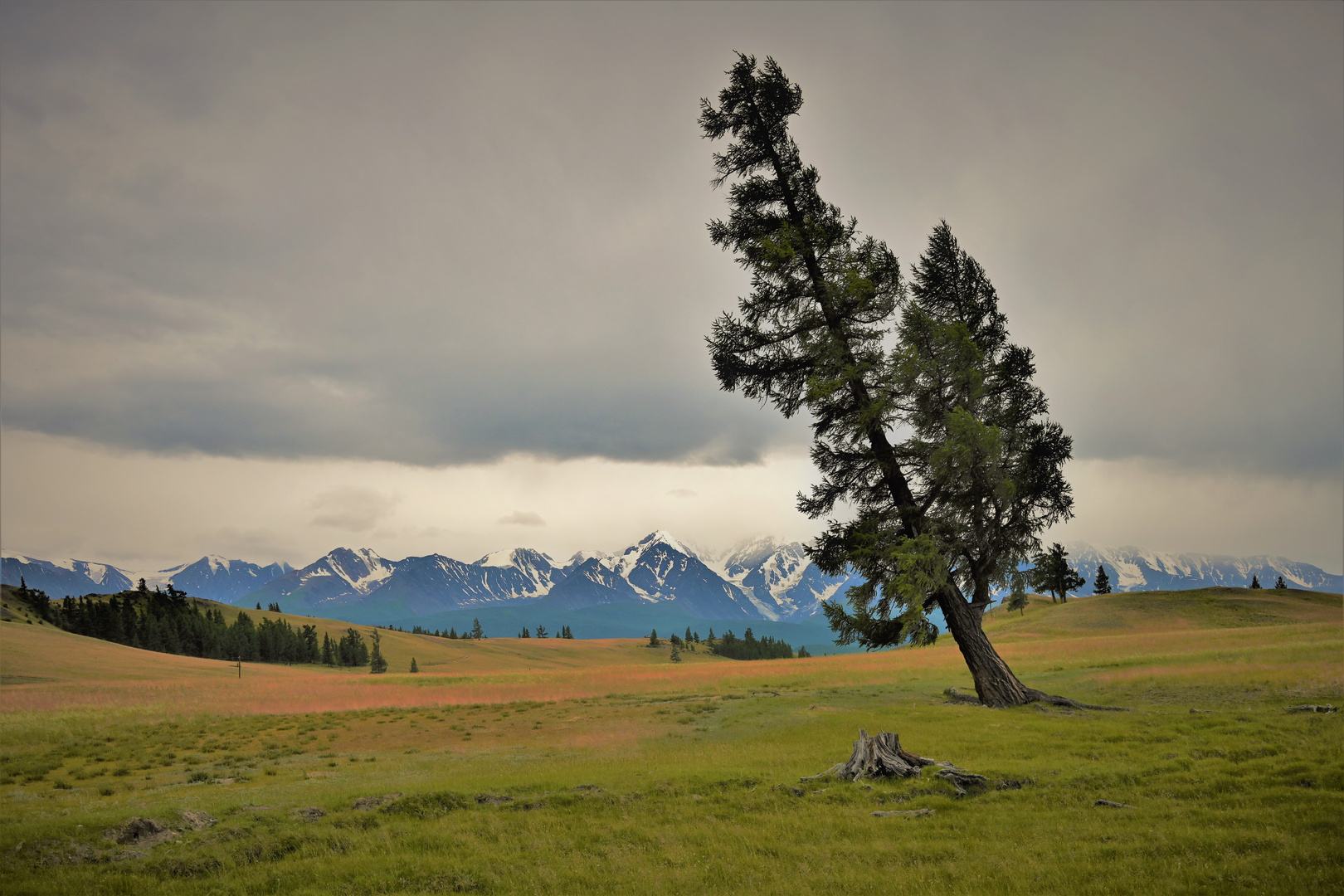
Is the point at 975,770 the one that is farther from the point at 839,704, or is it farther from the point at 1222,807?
the point at 839,704

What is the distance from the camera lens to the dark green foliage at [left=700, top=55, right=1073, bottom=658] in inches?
858

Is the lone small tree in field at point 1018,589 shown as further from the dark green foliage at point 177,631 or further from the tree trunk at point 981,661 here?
the dark green foliage at point 177,631

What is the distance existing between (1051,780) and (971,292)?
20130 millimetres

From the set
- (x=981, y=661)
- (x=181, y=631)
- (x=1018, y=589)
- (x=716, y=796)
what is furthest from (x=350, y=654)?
(x=716, y=796)

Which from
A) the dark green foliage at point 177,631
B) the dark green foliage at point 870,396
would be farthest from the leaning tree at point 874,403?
the dark green foliage at point 177,631

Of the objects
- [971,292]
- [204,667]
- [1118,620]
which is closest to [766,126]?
[971,292]

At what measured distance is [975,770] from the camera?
47.6 feet

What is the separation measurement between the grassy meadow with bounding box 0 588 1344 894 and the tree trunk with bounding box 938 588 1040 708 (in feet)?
3.69

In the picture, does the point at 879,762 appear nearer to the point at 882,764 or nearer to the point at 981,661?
the point at 882,764

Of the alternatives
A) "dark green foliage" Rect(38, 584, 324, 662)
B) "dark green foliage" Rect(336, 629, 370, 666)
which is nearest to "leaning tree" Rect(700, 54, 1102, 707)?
"dark green foliage" Rect(38, 584, 324, 662)

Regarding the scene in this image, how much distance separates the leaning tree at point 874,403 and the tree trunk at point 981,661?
56 mm

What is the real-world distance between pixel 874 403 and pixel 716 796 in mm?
13013

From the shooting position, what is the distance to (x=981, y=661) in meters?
24.2

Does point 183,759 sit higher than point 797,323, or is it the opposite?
point 797,323
